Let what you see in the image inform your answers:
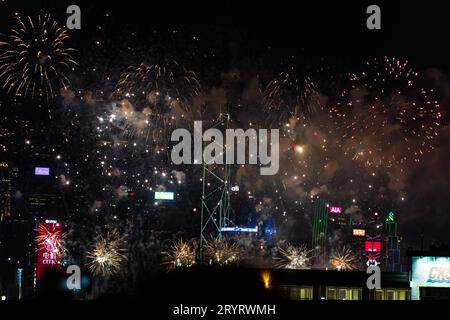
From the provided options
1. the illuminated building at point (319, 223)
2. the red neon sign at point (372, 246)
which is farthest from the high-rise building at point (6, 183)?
the red neon sign at point (372, 246)

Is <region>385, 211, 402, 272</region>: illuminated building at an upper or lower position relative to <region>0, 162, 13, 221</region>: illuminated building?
lower

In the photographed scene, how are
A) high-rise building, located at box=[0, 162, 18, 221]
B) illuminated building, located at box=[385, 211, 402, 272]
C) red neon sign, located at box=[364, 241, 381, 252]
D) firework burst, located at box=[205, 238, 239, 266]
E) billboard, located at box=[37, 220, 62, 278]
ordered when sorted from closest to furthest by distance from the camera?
firework burst, located at box=[205, 238, 239, 266]
red neon sign, located at box=[364, 241, 381, 252]
billboard, located at box=[37, 220, 62, 278]
illuminated building, located at box=[385, 211, 402, 272]
high-rise building, located at box=[0, 162, 18, 221]

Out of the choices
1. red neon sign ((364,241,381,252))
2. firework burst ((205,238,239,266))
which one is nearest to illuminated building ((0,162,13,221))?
firework burst ((205,238,239,266))

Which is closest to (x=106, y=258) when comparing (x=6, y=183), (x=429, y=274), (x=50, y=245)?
(x=50, y=245)

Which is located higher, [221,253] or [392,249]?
[221,253]

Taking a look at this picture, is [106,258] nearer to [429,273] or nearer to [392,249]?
[429,273]

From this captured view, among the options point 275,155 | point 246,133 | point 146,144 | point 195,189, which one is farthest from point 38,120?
point 246,133

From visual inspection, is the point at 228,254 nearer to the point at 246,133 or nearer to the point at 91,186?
the point at 246,133

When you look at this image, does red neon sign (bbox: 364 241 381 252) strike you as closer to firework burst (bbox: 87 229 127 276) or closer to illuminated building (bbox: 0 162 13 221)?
firework burst (bbox: 87 229 127 276)
